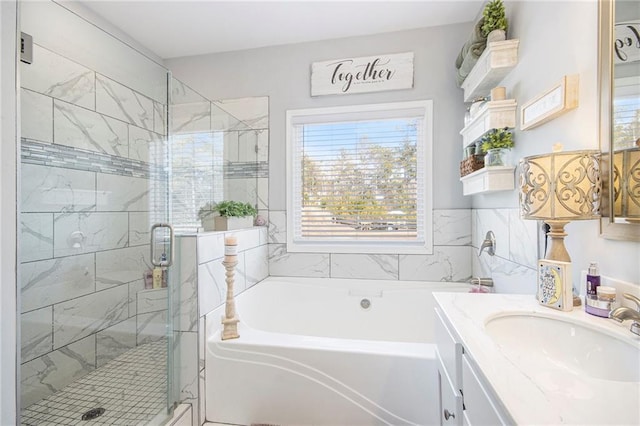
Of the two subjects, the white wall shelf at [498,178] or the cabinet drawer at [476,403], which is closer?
the cabinet drawer at [476,403]

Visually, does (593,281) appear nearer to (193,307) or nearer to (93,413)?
(193,307)

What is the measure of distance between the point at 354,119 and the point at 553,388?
7.26 feet

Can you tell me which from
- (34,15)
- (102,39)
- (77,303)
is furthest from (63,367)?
(102,39)

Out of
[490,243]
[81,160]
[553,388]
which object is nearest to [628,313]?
[553,388]

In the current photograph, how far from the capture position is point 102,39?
153 centimetres

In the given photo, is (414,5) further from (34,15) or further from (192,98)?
(34,15)

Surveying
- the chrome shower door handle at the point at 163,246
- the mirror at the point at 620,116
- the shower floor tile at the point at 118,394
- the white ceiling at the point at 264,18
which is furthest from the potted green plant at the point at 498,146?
the shower floor tile at the point at 118,394

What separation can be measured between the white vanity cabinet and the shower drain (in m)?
1.52

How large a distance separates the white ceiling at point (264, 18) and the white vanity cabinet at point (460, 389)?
2.09 m

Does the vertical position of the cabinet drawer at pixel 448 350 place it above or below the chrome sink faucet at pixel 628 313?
below

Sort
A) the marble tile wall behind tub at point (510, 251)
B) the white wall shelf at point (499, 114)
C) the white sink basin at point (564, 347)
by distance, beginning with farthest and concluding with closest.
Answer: the white wall shelf at point (499, 114) < the marble tile wall behind tub at point (510, 251) < the white sink basin at point (564, 347)

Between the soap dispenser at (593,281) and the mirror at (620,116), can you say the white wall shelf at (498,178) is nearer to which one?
the mirror at (620,116)

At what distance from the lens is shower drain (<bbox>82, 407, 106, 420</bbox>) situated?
1.30 meters

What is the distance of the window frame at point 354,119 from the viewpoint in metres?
2.30
